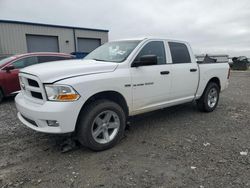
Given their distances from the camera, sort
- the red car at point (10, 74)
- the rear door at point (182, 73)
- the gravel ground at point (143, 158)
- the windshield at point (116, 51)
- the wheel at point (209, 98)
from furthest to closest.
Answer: the red car at point (10, 74) → the wheel at point (209, 98) → the rear door at point (182, 73) → the windshield at point (116, 51) → the gravel ground at point (143, 158)

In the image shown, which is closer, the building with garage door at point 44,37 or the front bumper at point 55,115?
the front bumper at point 55,115

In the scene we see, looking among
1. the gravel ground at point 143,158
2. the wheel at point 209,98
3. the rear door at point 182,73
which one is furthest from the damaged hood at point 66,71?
the wheel at point 209,98

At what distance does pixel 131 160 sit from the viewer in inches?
132

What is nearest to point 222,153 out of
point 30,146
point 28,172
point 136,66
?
point 136,66

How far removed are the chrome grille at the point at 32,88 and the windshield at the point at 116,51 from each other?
1444 millimetres

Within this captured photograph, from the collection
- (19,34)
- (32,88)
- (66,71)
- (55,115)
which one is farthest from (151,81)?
(19,34)

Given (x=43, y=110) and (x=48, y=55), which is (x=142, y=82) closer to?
(x=43, y=110)

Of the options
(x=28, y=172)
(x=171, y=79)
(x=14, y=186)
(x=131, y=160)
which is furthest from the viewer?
(x=171, y=79)

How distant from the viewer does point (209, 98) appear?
5961mm

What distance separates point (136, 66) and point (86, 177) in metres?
2.09

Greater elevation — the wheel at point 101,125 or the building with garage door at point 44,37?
the building with garage door at point 44,37

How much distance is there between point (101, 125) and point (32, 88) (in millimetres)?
1271

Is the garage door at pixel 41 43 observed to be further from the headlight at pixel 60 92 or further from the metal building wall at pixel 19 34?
the headlight at pixel 60 92

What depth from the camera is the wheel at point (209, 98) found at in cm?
578
